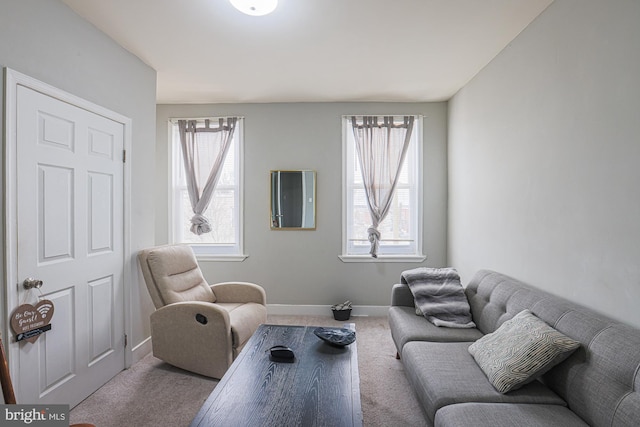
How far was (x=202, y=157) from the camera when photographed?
13.5ft

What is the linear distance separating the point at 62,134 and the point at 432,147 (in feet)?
11.9

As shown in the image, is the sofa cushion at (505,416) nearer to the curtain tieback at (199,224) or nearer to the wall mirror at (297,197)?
the wall mirror at (297,197)

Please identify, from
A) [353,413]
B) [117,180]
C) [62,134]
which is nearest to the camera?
[353,413]

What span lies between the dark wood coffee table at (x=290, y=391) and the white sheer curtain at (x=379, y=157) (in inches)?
84.6

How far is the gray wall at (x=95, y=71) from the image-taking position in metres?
1.85

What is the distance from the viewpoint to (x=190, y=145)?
4.11m

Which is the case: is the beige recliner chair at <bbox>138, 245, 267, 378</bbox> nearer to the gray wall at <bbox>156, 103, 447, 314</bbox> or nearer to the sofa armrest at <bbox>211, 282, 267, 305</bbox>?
the sofa armrest at <bbox>211, 282, 267, 305</bbox>

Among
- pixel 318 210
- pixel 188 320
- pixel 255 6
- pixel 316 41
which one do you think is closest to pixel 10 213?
pixel 188 320

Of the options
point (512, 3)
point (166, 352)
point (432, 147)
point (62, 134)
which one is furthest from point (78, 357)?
point (432, 147)

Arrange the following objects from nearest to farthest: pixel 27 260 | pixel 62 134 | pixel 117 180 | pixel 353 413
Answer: pixel 353 413 → pixel 27 260 → pixel 62 134 → pixel 117 180

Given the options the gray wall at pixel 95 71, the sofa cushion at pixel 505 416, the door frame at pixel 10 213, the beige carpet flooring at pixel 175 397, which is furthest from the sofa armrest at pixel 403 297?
the door frame at pixel 10 213

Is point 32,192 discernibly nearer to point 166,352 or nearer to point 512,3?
point 166,352

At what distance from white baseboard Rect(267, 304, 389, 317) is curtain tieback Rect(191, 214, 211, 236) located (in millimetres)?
1229

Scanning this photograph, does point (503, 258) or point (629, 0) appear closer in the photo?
point (629, 0)
